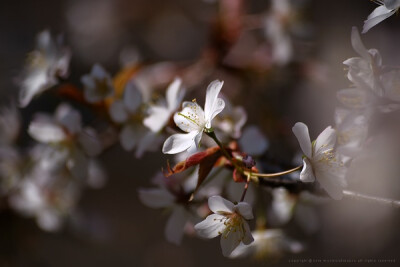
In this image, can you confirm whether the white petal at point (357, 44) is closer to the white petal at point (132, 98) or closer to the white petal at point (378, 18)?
the white petal at point (378, 18)

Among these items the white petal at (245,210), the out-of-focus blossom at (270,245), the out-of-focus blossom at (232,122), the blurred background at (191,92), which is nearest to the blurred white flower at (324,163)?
the white petal at (245,210)

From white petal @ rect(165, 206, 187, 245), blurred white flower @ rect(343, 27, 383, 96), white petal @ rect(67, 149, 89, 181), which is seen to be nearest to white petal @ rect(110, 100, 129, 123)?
white petal @ rect(67, 149, 89, 181)

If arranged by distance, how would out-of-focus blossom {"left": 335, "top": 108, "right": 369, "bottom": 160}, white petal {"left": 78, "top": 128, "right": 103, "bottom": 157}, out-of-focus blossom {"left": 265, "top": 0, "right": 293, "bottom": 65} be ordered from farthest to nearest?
1. out-of-focus blossom {"left": 265, "top": 0, "right": 293, "bottom": 65}
2. white petal {"left": 78, "top": 128, "right": 103, "bottom": 157}
3. out-of-focus blossom {"left": 335, "top": 108, "right": 369, "bottom": 160}

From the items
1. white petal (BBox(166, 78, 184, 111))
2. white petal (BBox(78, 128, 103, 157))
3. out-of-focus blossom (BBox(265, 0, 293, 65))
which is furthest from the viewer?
out-of-focus blossom (BBox(265, 0, 293, 65))

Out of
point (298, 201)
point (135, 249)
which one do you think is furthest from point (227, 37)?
point (135, 249)

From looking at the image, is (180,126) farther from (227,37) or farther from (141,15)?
(141,15)

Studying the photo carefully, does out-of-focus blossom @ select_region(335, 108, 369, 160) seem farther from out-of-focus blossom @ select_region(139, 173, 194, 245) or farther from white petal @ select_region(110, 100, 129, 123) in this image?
white petal @ select_region(110, 100, 129, 123)

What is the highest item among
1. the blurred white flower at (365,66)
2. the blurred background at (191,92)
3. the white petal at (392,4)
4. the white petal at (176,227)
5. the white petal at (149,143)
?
the white petal at (392,4)
